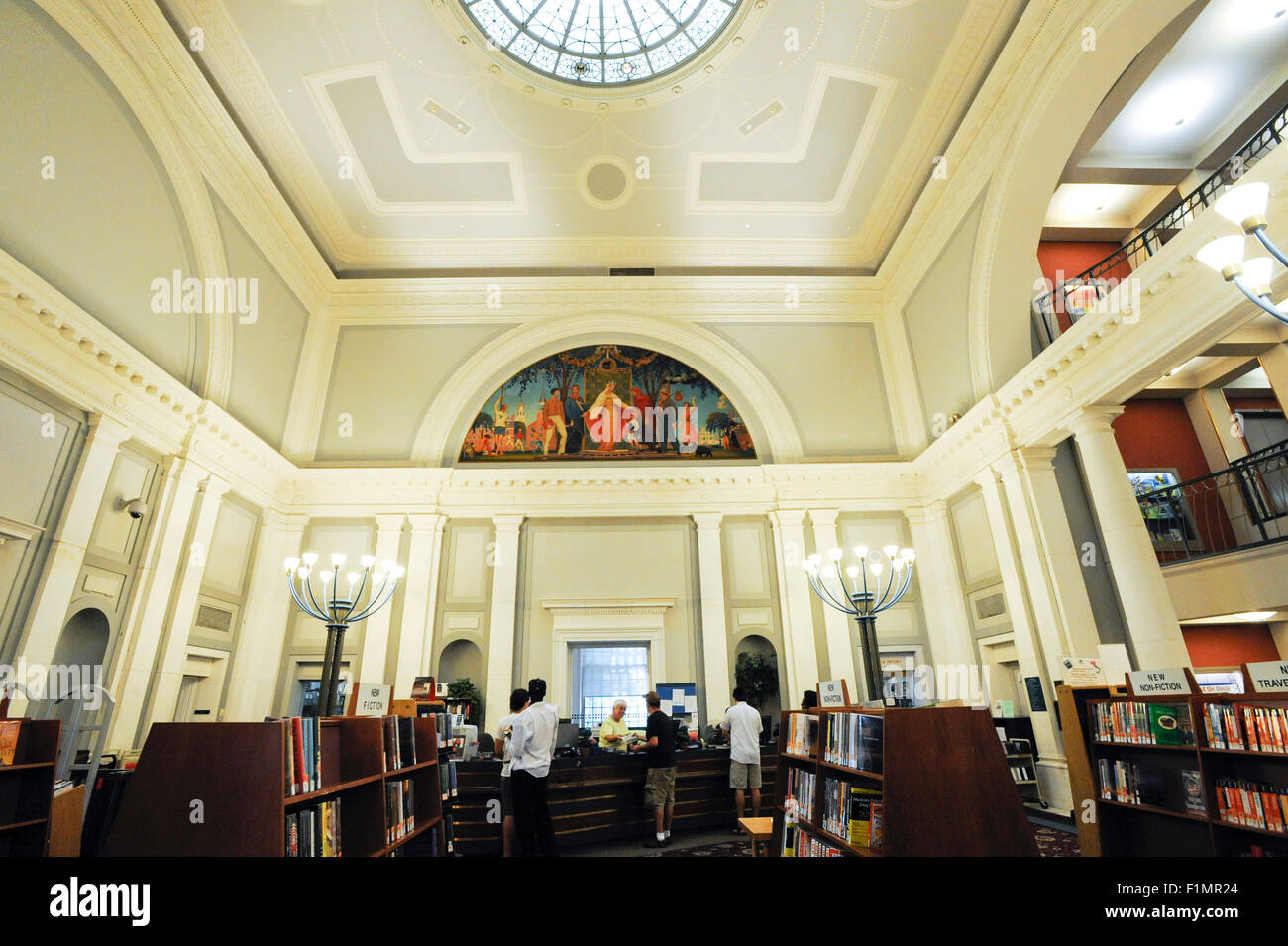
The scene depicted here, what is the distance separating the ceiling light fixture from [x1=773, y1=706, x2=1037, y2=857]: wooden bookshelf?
295 cm

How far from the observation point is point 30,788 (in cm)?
470

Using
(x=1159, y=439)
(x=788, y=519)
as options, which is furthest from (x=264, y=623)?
(x=1159, y=439)

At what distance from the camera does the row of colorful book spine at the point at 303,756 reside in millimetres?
3318

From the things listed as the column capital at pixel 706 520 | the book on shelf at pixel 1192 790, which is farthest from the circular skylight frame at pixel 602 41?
the book on shelf at pixel 1192 790

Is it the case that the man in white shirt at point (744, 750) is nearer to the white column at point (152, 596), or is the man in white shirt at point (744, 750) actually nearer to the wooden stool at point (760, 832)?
the wooden stool at point (760, 832)

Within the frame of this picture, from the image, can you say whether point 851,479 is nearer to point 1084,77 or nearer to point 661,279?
point 661,279

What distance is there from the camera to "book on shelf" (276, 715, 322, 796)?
3.32 m

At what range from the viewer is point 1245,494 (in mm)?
9086

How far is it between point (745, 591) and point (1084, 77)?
346 inches

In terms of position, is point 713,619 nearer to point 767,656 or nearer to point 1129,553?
point 767,656

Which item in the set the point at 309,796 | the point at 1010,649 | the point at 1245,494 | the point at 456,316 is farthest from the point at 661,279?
the point at 309,796

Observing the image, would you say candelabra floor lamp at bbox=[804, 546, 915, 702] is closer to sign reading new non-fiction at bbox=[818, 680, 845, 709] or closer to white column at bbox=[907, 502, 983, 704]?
sign reading new non-fiction at bbox=[818, 680, 845, 709]

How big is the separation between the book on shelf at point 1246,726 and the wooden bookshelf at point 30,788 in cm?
825

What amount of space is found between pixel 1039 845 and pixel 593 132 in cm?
1137
